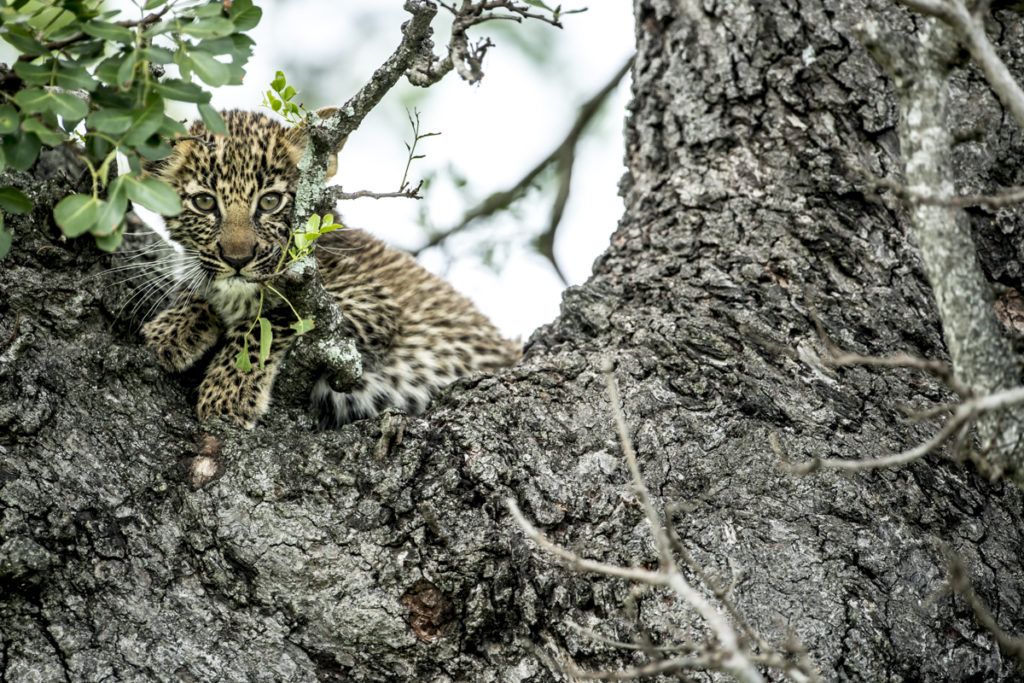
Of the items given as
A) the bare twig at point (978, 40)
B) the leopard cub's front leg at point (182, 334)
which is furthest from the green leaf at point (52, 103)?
the bare twig at point (978, 40)

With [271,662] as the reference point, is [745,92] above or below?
above

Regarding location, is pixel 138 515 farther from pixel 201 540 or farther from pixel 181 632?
pixel 181 632

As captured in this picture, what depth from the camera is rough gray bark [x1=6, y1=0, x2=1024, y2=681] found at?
9.70 feet

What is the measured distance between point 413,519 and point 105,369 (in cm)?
→ 109

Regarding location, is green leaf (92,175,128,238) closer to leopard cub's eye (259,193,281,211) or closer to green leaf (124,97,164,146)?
green leaf (124,97,164,146)

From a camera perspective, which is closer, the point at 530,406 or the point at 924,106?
the point at 924,106

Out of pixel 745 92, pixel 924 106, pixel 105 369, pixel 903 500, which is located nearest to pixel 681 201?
pixel 745 92

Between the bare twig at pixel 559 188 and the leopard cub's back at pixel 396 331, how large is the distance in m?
1.24

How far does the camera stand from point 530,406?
358 cm

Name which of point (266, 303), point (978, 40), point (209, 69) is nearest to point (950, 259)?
point (978, 40)

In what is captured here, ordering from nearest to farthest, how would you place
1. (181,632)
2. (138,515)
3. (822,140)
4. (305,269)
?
(181,632)
(138,515)
(305,269)
(822,140)

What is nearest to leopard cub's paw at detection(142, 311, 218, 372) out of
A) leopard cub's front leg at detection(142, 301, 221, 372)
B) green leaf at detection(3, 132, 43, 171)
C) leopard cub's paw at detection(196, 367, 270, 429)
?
leopard cub's front leg at detection(142, 301, 221, 372)

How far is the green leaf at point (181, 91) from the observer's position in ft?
8.38

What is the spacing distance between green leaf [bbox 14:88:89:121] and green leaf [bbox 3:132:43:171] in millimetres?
118
